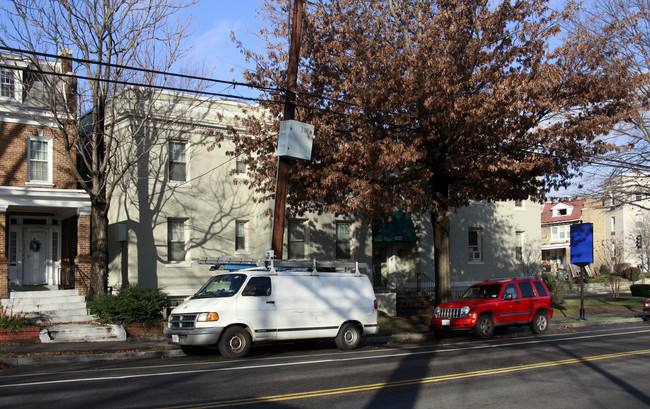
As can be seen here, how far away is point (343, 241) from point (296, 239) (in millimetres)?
2469

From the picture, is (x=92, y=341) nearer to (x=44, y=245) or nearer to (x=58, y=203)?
(x=58, y=203)

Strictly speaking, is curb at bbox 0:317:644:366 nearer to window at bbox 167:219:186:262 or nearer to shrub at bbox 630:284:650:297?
window at bbox 167:219:186:262

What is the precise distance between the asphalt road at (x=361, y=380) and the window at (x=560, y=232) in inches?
2090

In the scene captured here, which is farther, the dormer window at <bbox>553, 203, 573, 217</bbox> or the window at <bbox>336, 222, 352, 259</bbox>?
the dormer window at <bbox>553, 203, 573, 217</bbox>

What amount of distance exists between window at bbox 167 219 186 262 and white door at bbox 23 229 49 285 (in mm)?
4536

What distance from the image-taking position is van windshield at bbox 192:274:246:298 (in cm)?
1406

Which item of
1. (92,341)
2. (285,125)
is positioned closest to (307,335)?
(285,125)

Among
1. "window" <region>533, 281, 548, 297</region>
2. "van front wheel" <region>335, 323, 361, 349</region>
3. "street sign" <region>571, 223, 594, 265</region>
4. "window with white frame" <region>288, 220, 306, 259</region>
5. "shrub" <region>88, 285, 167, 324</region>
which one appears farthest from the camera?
"window with white frame" <region>288, 220, 306, 259</region>

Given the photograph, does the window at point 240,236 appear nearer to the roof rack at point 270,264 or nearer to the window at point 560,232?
the roof rack at point 270,264

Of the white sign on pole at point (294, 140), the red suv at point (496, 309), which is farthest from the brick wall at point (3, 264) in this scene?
the red suv at point (496, 309)

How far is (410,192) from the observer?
1969 cm

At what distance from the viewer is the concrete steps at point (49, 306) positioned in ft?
61.6

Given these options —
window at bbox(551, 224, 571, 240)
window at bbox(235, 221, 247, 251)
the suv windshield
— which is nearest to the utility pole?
the suv windshield

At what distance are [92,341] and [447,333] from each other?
10.7 m
